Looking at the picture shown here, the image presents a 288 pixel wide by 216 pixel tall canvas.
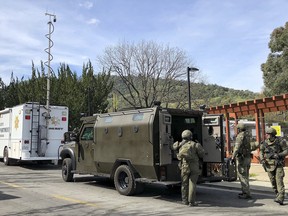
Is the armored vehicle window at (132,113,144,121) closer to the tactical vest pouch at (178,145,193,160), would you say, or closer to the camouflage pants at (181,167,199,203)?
the tactical vest pouch at (178,145,193,160)

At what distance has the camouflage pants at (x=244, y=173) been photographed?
30.7 feet

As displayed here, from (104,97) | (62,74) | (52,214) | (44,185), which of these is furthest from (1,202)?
(62,74)

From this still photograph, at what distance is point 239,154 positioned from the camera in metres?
9.52

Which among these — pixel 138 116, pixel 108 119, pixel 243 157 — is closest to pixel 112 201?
pixel 138 116

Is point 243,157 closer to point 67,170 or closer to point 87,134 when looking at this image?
point 87,134

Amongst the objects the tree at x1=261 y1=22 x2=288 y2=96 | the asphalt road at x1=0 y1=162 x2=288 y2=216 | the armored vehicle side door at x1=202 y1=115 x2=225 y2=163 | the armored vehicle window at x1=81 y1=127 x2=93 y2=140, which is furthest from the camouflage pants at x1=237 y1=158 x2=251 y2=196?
the tree at x1=261 y1=22 x2=288 y2=96

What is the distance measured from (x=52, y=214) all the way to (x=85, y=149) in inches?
170

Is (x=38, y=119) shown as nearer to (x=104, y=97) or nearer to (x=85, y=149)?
(x=85, y=149)

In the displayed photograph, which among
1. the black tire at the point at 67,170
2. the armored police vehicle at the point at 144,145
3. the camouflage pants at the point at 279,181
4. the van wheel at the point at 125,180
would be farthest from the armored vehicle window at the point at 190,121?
the black tire at the point at 67,170

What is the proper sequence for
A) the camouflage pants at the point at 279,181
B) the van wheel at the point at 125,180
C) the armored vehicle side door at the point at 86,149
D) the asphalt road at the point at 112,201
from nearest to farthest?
the asphalt road at the point at 112,201, the camouflage pants at the point at 279,181, the van wheel at the point at 125,180, the armored vehicle side door at the point at 86,149

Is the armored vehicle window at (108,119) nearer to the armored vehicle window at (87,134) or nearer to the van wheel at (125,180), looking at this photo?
the armored vehicle window at (87,134)

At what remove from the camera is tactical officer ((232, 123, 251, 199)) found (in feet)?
30.8

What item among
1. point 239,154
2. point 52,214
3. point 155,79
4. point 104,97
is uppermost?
point 155,79

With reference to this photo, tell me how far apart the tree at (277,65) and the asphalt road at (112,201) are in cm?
2739
